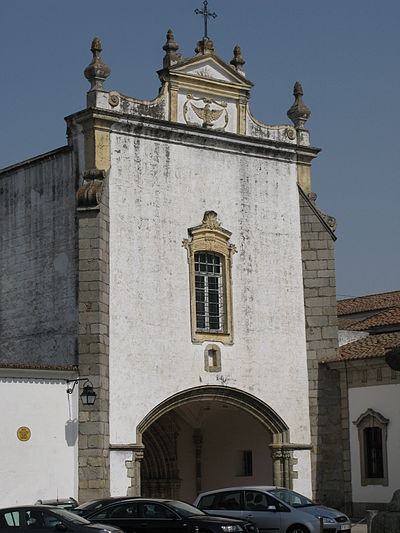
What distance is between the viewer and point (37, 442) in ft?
83.4

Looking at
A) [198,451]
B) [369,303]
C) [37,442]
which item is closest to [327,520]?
[37,442]

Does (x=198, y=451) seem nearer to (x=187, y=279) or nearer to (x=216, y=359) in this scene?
(x=216, y=359)

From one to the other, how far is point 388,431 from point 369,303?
44.9ft

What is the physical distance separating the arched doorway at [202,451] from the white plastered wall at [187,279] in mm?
2005

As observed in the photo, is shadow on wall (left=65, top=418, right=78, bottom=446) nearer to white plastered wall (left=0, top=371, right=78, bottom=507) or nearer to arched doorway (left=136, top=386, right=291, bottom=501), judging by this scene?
white plastered wall (left=0, top=371, right=78, bottom=507)

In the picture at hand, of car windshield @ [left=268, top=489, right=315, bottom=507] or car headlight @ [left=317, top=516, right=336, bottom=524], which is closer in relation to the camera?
car headlight @ [left=317, top=516, right=336, bottom=524]

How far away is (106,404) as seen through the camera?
26.5 meters

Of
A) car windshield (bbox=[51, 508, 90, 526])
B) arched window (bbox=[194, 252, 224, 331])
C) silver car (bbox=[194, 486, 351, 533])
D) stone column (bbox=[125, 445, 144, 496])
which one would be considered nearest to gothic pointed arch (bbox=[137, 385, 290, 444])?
stone column (bbox=[125, 445, 144, 496])

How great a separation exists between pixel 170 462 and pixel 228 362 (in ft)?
17.1

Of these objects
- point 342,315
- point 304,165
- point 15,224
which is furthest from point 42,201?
point 342,315

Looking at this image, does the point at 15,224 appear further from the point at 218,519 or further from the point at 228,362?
the point at 218,519

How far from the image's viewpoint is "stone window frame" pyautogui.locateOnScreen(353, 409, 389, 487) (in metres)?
28.9

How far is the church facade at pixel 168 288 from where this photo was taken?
2631 cm

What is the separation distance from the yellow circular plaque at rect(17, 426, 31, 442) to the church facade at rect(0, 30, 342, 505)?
0.02 m
